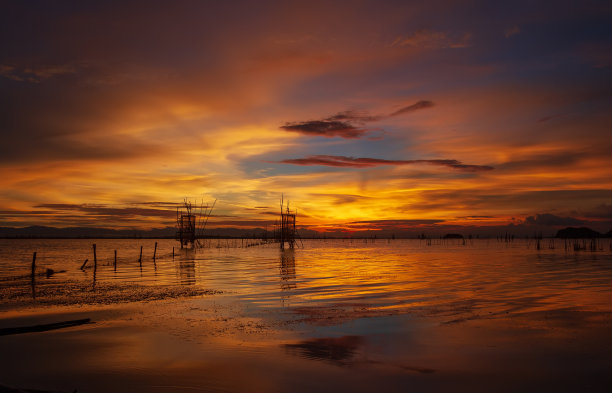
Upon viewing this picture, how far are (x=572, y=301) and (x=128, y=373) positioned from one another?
66.5ft

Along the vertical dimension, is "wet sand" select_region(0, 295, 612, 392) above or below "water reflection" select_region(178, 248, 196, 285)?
above

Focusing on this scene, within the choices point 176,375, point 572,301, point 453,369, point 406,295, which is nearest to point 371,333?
point 453,369

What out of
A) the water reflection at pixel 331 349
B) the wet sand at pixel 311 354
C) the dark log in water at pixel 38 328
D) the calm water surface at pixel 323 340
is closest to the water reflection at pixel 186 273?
the calm water surface at pixel 323 340

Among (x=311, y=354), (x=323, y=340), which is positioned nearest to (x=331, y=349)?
(x=311, y=354)

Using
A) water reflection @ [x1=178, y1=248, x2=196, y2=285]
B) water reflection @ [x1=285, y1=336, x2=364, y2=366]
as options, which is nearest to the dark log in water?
water reflection @ [x1=285, y1=336, x2=364, y2=366]

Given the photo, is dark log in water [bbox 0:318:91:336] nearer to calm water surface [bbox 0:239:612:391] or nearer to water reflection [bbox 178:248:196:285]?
calm water surface [bbox 0:239:612:391]

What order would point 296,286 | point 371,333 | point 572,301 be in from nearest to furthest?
point 371,333 < point 572,301 < point 296,286

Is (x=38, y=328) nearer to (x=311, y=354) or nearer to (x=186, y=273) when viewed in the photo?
(x=311, y=354)

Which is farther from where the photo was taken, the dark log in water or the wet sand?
the dark log in water

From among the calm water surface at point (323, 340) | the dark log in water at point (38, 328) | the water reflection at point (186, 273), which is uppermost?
the dark log in water at point (38, 328)

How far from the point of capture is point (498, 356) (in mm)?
11828

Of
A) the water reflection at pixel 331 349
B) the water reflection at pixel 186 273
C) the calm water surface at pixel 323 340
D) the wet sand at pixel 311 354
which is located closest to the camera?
the wet sand at pixel 311 354

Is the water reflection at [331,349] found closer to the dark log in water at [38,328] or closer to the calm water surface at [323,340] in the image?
the calm water surface at [323,340]

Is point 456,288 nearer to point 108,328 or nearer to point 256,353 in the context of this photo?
point 256,353
